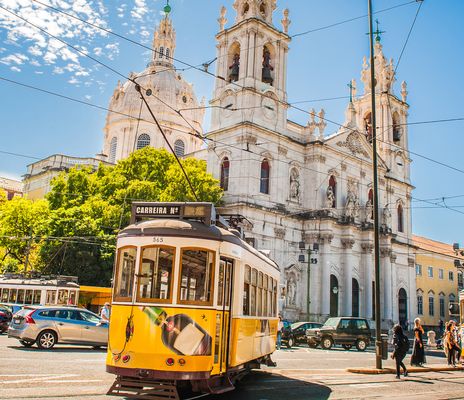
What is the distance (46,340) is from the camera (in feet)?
51.2

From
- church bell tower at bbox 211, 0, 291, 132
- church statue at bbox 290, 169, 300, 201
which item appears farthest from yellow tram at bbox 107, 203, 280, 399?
church statue at bbox 290, 169, 300, 201

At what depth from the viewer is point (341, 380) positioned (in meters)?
12.2

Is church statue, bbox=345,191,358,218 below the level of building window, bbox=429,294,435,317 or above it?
above

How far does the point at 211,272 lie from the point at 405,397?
5.10 meters

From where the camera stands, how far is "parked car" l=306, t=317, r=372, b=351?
26.4 meters

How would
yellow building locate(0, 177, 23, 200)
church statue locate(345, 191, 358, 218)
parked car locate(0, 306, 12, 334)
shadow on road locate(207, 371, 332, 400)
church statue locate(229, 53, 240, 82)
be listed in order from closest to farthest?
1. shadow on road locate(207, 371, 332, 400)
2. parked car locate(0, 306, 12, 334)
3. church statue locate(229, 53, 240, 82)
4. church statue locate(345, 191, 358, 218)
5. yellow building locate(0, 177, 23, 200)

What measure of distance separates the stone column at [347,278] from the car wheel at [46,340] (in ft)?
97.1

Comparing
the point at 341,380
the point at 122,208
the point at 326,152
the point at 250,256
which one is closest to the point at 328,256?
the point at 326,152

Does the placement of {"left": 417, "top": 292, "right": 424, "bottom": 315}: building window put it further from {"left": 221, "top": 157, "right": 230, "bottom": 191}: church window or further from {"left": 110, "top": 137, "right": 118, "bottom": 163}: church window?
{"left": 110, "top": 137, "right": 118, "bottom": 163}: church window

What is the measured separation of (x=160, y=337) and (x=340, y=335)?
2071 cm

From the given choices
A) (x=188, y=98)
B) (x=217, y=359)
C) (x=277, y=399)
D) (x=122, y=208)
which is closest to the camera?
(x=217, y=359)

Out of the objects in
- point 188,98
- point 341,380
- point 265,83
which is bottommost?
point 341,380

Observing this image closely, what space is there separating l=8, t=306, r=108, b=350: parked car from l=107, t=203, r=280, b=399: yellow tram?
849 cm

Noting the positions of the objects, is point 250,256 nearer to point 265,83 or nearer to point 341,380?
point 341,380
